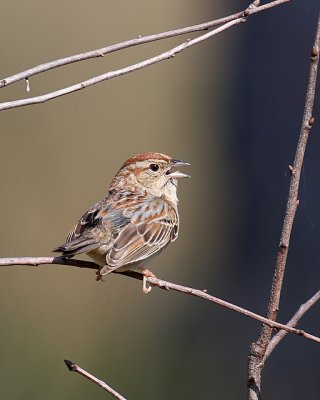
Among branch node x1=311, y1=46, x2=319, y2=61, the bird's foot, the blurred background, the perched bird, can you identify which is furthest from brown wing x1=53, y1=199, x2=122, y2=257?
the blurred background

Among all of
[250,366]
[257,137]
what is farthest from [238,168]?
[250,366]

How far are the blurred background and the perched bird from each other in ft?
5.90

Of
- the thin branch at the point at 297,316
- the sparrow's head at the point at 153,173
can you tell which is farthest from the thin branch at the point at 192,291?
the sparrow's head at the point at 153,173

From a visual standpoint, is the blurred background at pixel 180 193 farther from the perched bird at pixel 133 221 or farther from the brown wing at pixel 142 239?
the brown wing at pixel 142 239

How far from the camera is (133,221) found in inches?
150

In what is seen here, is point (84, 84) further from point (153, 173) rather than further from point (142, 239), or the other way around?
point (153, 173)

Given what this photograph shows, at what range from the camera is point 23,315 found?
6758mm

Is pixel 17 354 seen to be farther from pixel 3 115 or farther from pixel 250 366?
pixel 250 366

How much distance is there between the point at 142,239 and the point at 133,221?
135 millimetres

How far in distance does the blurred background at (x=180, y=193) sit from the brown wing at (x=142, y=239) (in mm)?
1923

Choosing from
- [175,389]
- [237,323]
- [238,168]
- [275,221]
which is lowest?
[175,389]

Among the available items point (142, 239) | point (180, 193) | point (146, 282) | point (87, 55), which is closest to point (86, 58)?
point (87, 55)

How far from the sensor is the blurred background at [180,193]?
20.4ft

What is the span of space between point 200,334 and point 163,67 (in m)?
3.45
